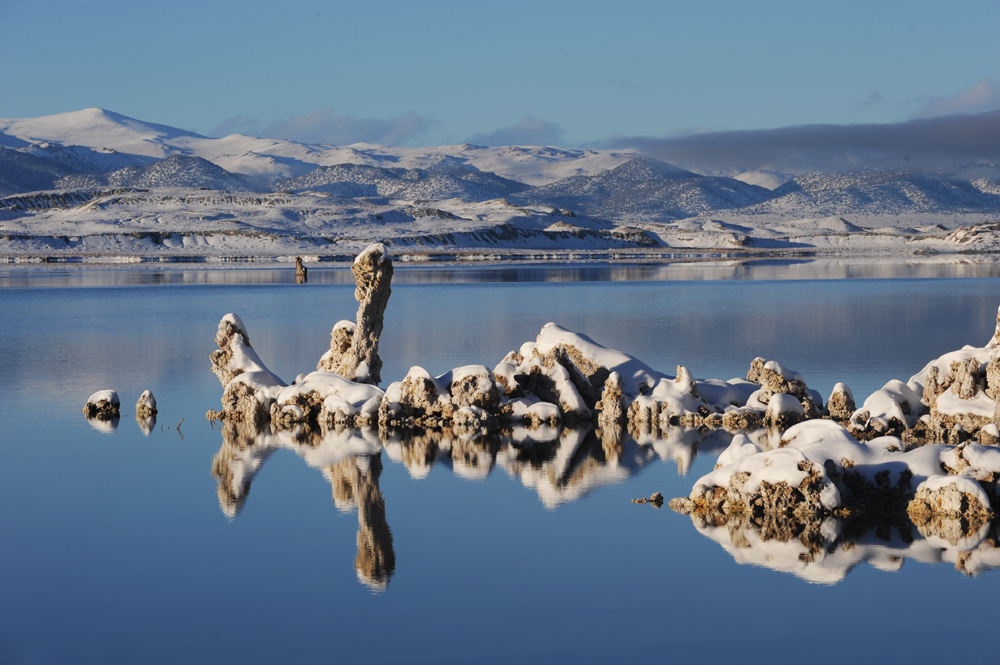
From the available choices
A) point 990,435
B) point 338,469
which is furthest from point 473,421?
point 990,435

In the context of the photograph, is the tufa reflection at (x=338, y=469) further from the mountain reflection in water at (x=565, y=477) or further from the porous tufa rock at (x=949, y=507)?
the porous tufa rock at (x=949, y=507)

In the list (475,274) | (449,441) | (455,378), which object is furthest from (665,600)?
(475,274)

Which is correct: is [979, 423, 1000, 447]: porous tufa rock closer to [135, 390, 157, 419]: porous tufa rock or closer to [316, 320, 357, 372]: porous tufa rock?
[316, 320, 357, 372]: porous tufa rock

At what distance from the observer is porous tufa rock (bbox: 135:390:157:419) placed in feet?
65.8

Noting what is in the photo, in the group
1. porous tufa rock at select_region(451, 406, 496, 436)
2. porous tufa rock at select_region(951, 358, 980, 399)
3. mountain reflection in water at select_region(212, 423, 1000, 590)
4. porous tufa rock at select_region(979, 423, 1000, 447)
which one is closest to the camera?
mountain reflection in water at select_region(212, 423, 1000, 590)

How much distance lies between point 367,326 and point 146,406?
13.4 ft

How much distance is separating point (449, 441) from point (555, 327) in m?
3.82

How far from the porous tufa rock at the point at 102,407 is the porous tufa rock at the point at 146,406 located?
0.36 m

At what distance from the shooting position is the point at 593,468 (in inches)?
603

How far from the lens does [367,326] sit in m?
21.1

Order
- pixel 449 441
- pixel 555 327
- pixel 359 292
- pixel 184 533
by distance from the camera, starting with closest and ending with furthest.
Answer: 1. pixel 184 533
2. pixel 449 441
3. pixel 555 327
4. pixel 359 292

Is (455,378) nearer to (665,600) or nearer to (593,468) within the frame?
(593,468)

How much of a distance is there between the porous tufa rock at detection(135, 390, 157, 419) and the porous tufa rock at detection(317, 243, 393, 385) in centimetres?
327

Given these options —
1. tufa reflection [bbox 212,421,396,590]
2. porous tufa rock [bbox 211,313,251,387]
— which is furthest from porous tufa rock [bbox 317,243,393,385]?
tufa reflection [bbox 212,421,396,590]
